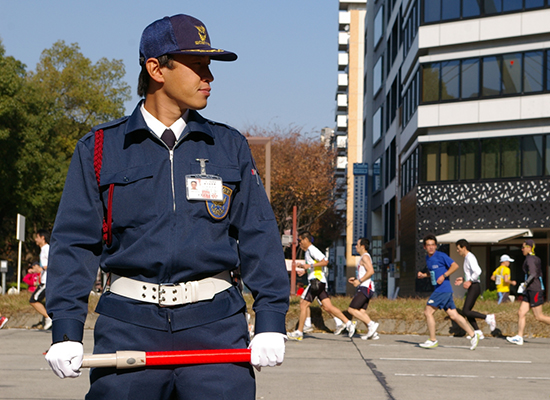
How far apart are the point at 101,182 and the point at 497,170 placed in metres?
28.3

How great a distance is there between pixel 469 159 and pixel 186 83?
28.6 m

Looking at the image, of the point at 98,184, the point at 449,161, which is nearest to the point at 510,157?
the point at 449,161

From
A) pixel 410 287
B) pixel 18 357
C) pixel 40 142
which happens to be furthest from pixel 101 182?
pixel 40 142

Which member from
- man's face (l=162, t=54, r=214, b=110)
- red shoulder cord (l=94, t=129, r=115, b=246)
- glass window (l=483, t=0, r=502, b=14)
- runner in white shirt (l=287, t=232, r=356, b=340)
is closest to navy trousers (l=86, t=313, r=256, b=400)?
red shoulder cord (l=94, t=129, r=115, b=246)

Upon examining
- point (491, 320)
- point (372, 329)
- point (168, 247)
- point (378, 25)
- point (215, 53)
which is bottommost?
point (372, 329)

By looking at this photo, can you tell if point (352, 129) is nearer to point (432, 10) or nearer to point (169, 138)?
point (432, 10)

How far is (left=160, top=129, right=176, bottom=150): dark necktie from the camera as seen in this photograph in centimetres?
296

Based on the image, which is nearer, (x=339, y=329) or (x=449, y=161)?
(x=339, y=329)

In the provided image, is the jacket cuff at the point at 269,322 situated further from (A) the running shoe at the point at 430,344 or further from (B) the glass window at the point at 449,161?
(B) the glass window at the point at 449,161

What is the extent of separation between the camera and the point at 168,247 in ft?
9.02

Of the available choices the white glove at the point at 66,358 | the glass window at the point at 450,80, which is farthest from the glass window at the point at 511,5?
the white glove at the point at 66,358

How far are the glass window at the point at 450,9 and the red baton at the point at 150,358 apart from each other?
29746 mm

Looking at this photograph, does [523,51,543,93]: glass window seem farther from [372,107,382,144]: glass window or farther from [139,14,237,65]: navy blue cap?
[139,14,237,65]: navy blue cap

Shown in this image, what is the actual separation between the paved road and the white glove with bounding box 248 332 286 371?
502cm
